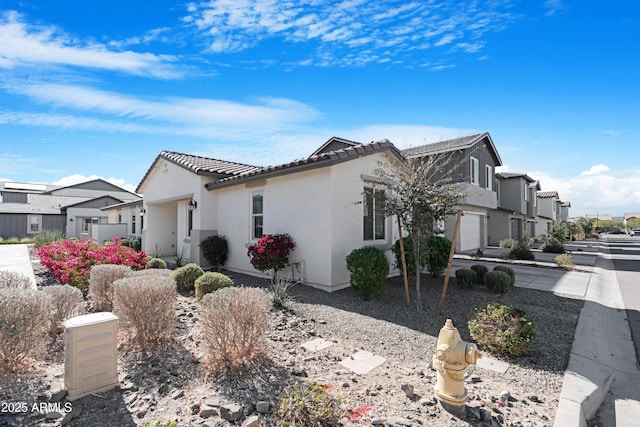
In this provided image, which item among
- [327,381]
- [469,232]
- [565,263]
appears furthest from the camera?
[469,232]

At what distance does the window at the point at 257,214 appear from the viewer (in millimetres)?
10430

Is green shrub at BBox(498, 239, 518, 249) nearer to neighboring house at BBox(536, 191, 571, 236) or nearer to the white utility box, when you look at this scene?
neighboring house at BBox(536, 191, 571, 236)

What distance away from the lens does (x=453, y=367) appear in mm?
3154

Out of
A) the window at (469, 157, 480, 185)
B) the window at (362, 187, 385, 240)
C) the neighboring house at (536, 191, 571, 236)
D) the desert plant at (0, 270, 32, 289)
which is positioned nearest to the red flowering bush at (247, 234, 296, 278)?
the window at (362, 187, 385, 240)

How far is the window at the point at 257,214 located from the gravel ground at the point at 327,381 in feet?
15.0

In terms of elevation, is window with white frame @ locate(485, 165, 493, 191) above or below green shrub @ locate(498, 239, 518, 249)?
above

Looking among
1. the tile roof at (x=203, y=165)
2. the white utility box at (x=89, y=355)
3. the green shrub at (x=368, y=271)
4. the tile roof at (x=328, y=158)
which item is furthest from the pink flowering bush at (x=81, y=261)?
the green shrub at (x=368, y=271)

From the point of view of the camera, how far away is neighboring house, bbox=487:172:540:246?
24.9 m

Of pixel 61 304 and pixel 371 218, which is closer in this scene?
pixel 61 304

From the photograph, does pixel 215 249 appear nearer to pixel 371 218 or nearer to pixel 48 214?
pixel 371 218

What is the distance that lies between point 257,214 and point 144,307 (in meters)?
6.32

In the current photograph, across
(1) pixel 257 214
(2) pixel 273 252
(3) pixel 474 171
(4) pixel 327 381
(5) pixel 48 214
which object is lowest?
(4) pixel 327 381

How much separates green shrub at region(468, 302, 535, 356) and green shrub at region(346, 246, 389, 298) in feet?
A: 8.49

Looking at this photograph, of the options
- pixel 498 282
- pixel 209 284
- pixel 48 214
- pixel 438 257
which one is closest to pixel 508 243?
pixel 438 257
